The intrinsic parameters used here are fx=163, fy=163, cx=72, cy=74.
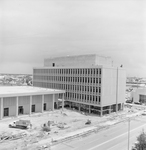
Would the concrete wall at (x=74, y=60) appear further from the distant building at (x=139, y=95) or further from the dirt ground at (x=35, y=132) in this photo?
the distant building at (x=139, y=95)

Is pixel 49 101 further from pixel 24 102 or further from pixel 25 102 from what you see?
pixel 24 102

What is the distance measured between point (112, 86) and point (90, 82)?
8.16 m

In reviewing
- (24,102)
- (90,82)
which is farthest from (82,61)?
(24,102)

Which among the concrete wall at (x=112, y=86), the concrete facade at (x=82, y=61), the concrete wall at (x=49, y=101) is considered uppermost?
the concrete facade at (x=82, y=61)

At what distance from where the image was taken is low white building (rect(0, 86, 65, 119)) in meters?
46.3

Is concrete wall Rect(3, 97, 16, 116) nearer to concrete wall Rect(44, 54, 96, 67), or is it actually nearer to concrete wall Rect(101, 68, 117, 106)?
concrete wall Rect(44, 54, 96, 67)

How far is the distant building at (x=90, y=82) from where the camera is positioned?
172 feet

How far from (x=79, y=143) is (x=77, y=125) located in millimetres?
12295

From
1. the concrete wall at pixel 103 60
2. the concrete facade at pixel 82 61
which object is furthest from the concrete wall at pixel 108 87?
the concrete facade at pixel 82 61

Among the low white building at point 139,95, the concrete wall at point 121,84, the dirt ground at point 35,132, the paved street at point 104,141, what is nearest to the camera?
the paved street at point 104,141

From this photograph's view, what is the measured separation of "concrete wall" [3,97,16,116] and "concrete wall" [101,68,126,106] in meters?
26.9

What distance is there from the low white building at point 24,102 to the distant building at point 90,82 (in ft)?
24.5

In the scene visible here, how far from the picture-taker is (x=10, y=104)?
47.5 metres

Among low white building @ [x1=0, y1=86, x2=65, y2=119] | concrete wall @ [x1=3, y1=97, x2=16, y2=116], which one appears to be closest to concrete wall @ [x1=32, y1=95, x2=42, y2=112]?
low white building @ [x1=0, y1=86, x2=65, y2=119]
